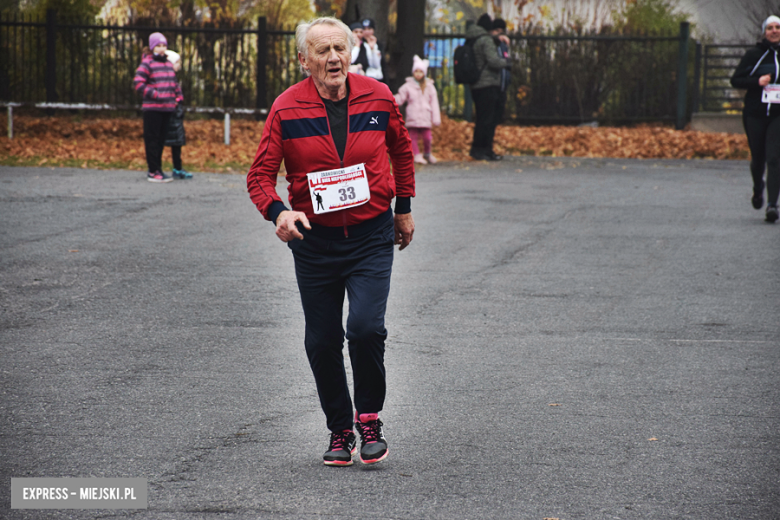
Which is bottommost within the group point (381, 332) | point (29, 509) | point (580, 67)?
point (29, 509)

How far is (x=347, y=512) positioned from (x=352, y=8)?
15548 millimetres

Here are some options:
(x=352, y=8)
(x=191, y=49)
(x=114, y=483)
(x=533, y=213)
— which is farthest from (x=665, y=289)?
(x=191, y=49)

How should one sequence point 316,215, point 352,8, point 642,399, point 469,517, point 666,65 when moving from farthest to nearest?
point 666,65 → point 352,8 → point 642,399 → point 316,215 → point 469,517

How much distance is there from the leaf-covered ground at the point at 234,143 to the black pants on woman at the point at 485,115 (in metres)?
0.44

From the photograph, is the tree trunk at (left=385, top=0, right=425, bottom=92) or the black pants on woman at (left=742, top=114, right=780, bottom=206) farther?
the tree trunk at (left=385, top=0, right=425, bottom=92)

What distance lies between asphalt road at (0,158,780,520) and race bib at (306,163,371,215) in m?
1.09

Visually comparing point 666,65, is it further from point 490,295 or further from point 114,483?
point 114,483

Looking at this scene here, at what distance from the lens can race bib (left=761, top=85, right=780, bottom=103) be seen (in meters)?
9.73

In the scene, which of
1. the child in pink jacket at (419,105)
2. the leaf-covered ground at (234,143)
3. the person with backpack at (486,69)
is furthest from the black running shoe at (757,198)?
the leaf-covered ground at (234,143)

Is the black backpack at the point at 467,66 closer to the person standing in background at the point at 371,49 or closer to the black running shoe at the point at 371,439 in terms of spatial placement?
the person standing in background at the point at 371,49

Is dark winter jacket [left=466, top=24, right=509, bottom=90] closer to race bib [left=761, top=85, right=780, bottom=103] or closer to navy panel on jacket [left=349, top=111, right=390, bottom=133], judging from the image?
race bib [left=761, top=85, right=780, bottom=103]

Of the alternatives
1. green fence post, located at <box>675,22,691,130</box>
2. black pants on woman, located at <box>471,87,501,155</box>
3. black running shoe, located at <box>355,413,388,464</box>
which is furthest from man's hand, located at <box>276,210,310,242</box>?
green fence post, located at <box>675,22,691,130</box>

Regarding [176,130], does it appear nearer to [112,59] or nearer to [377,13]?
[377,13]

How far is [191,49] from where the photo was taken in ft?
69.8
